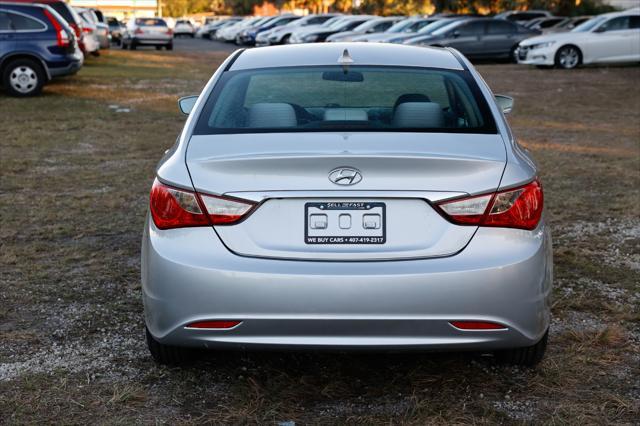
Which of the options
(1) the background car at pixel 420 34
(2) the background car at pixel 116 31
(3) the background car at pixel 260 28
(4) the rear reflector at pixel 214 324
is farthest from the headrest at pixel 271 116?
(2) the background car at pixel 116 31

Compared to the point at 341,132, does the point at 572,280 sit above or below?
below

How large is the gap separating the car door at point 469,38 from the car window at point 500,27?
253 millimetres

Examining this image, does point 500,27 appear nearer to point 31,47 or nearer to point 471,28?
point 471,28

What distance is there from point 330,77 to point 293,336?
1.53m

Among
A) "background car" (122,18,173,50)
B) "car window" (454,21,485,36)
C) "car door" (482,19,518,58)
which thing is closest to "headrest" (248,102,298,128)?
"car window" (454,21,485,36)

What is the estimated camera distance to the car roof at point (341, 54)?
472 cm

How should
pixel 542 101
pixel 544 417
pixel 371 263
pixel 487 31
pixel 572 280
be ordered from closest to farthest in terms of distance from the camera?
pixel 371 263 < pixel 544 417 < pixel 572 280 < pixel 542 101 < pixel 487 31

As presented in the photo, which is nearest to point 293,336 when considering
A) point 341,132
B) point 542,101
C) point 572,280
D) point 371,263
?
point 371,263

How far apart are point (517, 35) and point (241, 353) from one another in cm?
2665

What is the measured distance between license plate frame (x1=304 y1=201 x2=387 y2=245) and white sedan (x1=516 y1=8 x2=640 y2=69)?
23.1m

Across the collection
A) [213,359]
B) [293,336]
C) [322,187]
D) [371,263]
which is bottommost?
[213,359]

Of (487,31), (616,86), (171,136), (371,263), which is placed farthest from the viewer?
(487,31)

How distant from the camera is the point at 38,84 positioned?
17.7 m

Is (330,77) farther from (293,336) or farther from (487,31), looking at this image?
(487,31)
